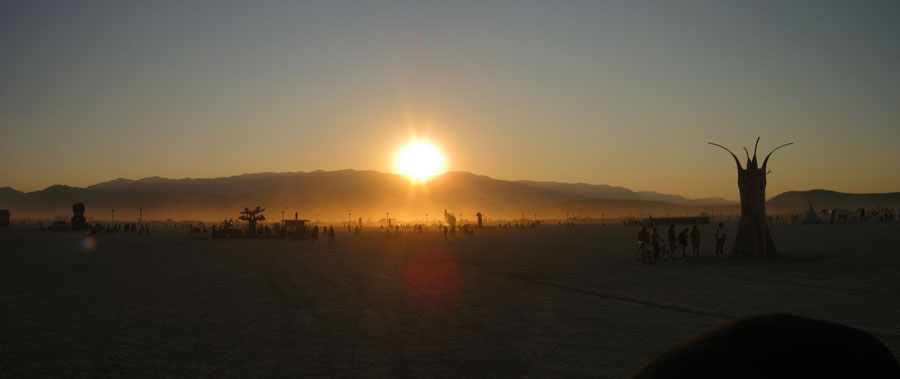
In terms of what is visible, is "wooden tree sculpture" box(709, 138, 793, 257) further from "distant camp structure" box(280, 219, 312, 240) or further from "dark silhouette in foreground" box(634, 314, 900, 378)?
"distant camp structure" box(280, 219, 312, 240)

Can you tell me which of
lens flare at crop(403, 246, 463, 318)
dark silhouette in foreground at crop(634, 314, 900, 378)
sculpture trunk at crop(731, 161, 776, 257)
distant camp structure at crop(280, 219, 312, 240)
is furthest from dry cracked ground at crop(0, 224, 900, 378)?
distant camp structure at crop(280, 219, 312, 240)

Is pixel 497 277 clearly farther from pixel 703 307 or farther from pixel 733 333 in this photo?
pixel 733 333

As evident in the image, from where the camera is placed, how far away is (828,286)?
16.4 meters

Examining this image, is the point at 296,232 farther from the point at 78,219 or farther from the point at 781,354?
the point at 781,354

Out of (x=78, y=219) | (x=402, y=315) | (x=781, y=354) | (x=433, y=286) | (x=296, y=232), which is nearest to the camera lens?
(x=781, y=354)

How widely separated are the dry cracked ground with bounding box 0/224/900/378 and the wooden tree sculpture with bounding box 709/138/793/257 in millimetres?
1032

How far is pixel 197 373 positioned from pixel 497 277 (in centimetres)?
1428

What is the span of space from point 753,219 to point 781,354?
82.3ft

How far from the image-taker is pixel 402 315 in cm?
1338

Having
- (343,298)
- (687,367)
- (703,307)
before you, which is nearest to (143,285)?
(343,298)

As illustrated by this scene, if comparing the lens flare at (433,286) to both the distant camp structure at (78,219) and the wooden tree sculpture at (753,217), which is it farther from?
the distant camp structure at (78,219)

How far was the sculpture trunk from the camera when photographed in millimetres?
24703

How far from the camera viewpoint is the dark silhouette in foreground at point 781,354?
8.41 ft

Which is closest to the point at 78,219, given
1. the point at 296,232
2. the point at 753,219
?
the point at 296,232
